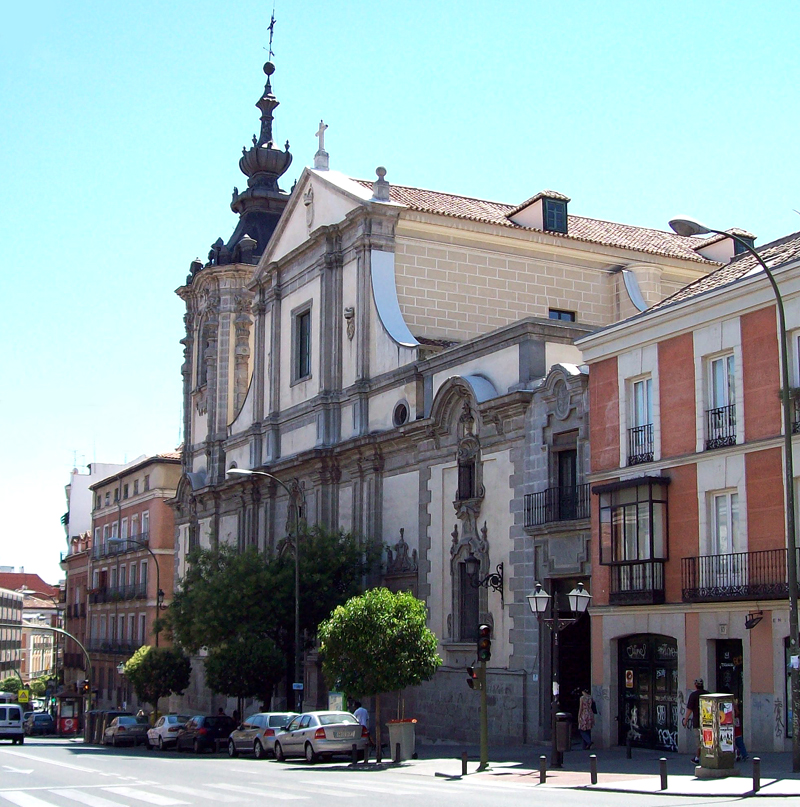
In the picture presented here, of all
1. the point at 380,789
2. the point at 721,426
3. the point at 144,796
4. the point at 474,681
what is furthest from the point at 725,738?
the point at 144,796

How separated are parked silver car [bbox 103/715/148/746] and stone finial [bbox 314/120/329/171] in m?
22.0

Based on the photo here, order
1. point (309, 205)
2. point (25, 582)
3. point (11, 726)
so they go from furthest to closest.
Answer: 1. point (25, 582)
2. point (11, 726)
3. point (309, 205)

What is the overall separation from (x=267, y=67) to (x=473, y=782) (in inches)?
1851

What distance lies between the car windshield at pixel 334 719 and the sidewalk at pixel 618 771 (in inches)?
79.1

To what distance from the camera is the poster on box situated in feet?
67.2

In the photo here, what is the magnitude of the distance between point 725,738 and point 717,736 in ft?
0.59

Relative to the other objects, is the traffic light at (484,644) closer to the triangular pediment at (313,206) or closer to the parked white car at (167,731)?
the parked white car at (167,731)

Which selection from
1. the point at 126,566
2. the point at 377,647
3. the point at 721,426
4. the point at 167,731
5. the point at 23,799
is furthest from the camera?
the point at 126,566

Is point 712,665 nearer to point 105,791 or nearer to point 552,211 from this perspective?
point 105,791

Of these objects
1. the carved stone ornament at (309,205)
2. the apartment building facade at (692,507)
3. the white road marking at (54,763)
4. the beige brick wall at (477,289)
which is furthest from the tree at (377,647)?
the carved stone ornament at (309,205)

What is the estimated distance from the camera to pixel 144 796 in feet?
70.2

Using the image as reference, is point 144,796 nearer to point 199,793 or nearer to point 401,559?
point 199,793

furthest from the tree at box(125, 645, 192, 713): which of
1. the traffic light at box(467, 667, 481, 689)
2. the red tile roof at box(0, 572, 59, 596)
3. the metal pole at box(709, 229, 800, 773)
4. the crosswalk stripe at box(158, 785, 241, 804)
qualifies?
the red tile roof at box(0, 572, 59, 596)

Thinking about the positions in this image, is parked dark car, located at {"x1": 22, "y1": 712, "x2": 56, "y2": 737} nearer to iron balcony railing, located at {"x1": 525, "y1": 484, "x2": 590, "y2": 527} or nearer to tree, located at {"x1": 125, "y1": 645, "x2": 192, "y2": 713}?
tree, located at {"x1": 125, "y1": 645, "x2": 192, "y2": 713}
